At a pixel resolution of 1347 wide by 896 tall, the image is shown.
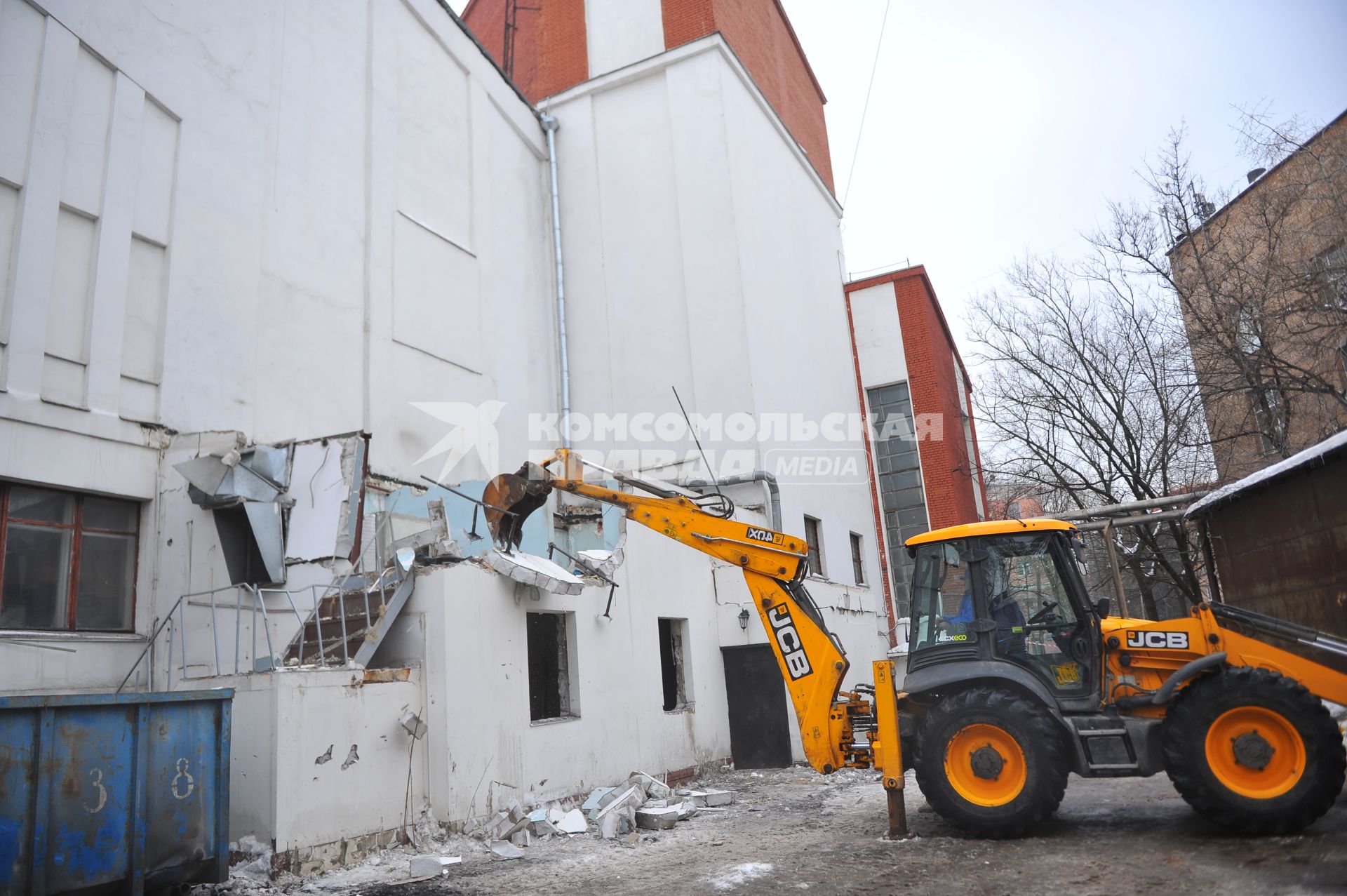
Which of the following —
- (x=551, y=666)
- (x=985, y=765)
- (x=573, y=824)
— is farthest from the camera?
(x=551, y=666)

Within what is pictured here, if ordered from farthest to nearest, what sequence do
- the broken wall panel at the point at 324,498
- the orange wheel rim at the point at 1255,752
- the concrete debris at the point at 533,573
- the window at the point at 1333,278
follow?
the window at the point at 1333,278 < the broken wall panel at the point at 324,498 < the concrete debris at the point at 533,573 < the orange wheel rim at the point at 1255,752

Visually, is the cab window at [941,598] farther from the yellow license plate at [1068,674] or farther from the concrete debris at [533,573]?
the concrete debris at [533,573]

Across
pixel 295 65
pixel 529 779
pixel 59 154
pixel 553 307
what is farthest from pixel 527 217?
pixel 529 779

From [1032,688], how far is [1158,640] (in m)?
1.16

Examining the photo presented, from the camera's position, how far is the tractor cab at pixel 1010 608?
752 centimetres

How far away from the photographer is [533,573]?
9938 mm

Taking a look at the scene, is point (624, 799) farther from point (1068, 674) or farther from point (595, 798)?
point (1068, 674)

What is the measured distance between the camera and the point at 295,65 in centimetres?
1317

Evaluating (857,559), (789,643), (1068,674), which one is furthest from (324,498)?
(857,559)

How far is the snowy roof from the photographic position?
926 cm

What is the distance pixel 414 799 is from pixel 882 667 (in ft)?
15.4

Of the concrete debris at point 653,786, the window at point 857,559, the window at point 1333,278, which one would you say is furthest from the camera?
the window at point 857,559

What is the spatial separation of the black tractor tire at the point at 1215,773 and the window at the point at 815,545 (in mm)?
11647

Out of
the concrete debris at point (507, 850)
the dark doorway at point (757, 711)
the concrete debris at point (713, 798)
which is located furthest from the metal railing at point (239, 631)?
the dark doorway at point (757, 711)
